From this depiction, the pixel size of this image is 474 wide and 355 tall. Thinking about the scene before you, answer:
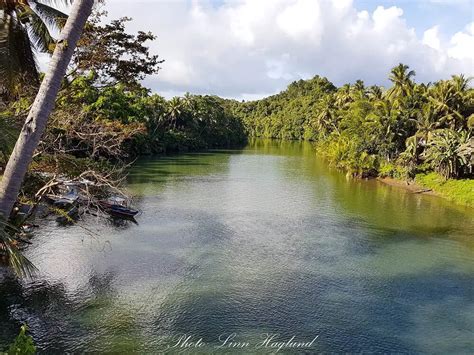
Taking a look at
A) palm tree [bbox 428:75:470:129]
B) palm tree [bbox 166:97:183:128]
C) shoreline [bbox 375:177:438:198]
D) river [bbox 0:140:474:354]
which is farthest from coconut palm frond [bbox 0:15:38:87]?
palm tree [bbox 166:97:183:128]

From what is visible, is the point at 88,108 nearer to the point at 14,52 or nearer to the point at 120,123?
the point at 120,123

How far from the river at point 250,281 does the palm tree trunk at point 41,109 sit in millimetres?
6550

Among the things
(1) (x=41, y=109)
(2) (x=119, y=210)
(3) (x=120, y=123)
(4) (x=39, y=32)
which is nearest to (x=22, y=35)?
(4) (x=39, y=32)

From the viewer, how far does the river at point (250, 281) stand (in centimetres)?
1375

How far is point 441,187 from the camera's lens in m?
39.3

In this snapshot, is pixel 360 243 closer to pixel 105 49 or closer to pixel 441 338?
pixel 441 338

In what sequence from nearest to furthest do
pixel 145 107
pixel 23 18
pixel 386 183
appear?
pixel 23 18 → pixel 386 183 → pixel 145 107

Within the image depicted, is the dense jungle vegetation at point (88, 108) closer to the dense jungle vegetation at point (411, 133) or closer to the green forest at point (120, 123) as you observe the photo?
the green forest at point (120, 123)

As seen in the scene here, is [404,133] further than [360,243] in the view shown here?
Yes

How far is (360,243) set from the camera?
79.2 ft

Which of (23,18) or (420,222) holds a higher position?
(23,18)

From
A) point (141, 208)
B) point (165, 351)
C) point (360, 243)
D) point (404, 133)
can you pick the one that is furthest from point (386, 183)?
point (165, 351)

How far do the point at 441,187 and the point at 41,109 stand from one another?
3830cm

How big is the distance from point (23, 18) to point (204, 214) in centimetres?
1908
